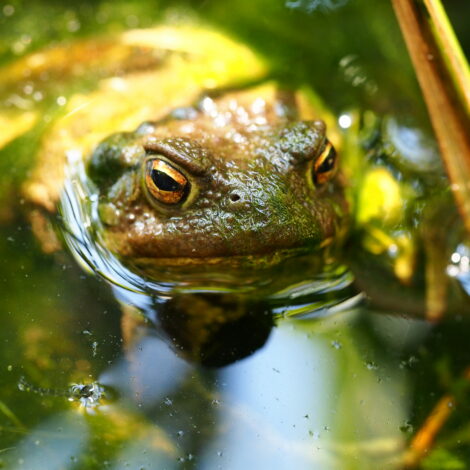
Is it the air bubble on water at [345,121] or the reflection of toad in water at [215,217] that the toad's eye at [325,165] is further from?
the air bubble on water at [345,121]

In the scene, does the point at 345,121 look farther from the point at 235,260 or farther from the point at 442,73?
the point at 235,260

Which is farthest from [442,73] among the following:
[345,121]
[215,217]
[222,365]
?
[222,365]

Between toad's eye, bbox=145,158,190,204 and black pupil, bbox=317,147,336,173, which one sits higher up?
black pupil, bbox=317,147,336,173

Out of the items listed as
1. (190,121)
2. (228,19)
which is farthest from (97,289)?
(228,19)

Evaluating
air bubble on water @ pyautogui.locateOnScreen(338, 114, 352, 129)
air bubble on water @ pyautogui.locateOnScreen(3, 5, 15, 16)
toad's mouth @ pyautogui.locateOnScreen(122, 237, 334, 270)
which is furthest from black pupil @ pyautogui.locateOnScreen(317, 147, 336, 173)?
air bubble on water @ pyautogui.locateOnScreen(3, 5, 15, 16)

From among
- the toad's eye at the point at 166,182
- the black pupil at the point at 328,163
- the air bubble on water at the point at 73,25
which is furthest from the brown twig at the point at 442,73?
the air bubble on water at the point at 73,25

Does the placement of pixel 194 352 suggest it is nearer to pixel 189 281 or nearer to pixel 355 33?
pixel 189 281

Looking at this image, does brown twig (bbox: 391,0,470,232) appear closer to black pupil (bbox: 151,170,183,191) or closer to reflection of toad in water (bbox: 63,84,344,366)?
reflection of toad in water (bbox: 63,84,344,366)
